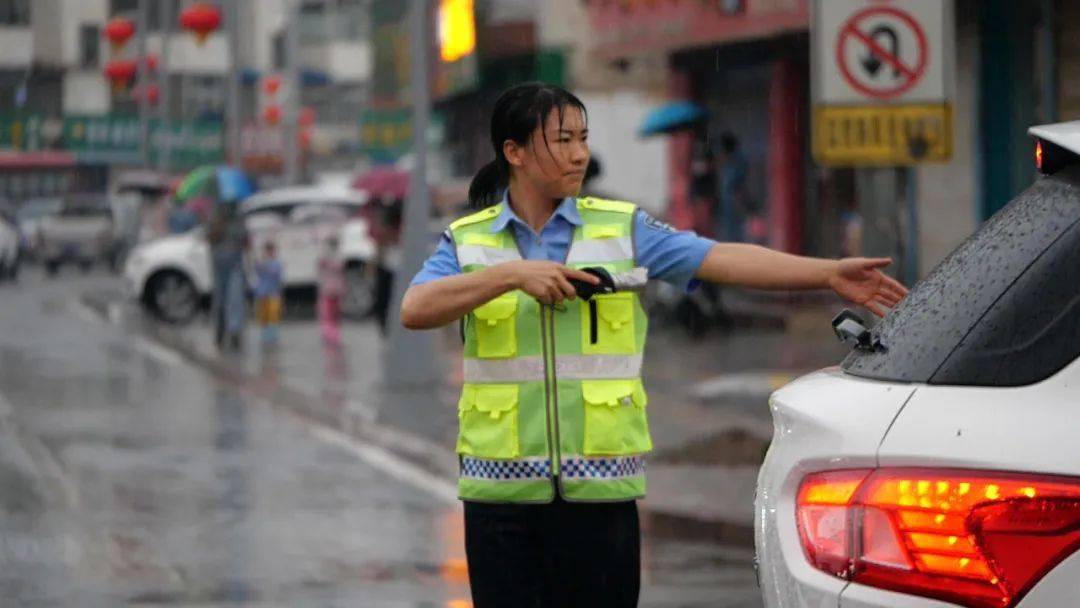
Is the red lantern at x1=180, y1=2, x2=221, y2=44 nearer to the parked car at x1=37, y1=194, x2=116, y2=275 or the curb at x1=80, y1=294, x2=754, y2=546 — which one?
the parked car at x1=37, y1=194, x2=116, y2=275

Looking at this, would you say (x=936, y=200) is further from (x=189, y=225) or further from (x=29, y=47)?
(x=29, y=47)

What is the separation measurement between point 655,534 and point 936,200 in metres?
11.8

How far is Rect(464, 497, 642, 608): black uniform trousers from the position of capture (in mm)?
5055

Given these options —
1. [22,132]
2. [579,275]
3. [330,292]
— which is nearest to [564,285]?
[579,275]

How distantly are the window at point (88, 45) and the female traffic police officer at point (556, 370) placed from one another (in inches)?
3009

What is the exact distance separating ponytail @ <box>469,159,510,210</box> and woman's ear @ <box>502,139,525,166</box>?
68mm

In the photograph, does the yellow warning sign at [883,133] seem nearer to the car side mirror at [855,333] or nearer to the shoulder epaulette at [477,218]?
the shoulder epaulette at [477,218]

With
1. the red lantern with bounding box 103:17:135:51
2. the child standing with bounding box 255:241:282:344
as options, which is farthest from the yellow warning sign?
the red lantern with bounding box 103:17:135:51

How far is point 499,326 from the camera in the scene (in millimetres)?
5023

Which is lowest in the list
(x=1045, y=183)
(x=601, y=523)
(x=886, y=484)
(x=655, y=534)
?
(x=655, y=534)

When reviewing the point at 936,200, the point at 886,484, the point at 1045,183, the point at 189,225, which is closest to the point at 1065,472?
the point at 886,484

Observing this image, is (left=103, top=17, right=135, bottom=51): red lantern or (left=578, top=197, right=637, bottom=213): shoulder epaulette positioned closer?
(left=578, top=197, right=637, bottom=213): shoulder epaulette

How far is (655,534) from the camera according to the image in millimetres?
11172

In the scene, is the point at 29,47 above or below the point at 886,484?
above
